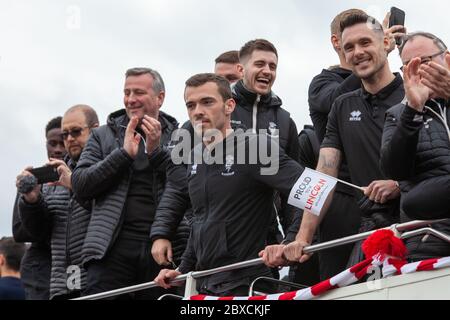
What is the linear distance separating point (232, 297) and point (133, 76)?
112 inches

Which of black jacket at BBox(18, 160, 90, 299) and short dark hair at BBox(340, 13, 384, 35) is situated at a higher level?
short dark hair at BBox(340, 13, 384, 35)

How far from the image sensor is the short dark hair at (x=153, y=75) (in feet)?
29.7

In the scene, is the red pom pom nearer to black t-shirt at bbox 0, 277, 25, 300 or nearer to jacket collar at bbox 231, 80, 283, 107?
jacket collar at bbox 231, 80, 283, 107

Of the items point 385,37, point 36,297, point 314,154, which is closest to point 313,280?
point 314,154

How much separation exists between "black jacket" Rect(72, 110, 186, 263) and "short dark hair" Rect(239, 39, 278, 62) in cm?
102

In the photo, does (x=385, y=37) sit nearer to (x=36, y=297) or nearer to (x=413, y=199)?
(x=413, y=199)

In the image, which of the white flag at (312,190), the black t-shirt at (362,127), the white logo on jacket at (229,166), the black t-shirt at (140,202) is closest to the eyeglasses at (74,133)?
the black t-shirt at (140,202)

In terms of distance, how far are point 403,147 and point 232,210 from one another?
5.28 ft

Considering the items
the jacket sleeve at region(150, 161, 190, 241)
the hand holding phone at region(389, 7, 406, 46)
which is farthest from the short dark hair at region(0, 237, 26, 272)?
the hand holding phone at region(389, 7, 406, 46)

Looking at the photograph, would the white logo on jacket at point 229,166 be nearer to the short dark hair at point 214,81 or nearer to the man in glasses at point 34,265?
the short dark hair at point 214,81

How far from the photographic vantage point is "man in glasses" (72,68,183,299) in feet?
27.5

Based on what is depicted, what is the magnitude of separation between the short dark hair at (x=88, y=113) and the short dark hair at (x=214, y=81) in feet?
6.04

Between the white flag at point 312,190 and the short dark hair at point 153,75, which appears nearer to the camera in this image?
the white flag at point 312,190

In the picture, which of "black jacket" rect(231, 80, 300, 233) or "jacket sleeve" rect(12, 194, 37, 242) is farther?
"jacket sleeve" rect(12, 194, 37, 242)
